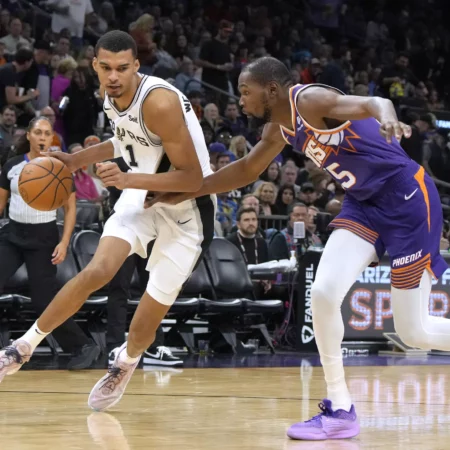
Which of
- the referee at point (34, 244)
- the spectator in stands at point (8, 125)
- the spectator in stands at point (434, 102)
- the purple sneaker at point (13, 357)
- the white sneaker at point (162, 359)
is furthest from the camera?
the spectator in stands at point (434, 102)

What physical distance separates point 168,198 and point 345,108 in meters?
1.38

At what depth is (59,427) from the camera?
4.84 metres

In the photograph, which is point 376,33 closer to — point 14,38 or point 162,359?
point 14,38

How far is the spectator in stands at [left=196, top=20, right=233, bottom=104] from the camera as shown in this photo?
621 inches

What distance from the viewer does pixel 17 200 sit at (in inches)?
315

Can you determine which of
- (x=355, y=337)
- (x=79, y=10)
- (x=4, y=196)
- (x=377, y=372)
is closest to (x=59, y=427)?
(x=4, y=196)

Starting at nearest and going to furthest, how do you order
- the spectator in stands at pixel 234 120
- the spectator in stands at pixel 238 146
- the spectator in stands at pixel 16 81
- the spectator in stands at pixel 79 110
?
1. the spectator in stands at pixel 16 81
2. the spectator in stands at pixel 79 110
3. the spectator in stands at pixel 238 146
4. the spectator in stands at pixel 234 120

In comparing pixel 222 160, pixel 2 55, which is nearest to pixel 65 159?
pixel 222 160

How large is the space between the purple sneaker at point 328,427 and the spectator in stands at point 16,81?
27.2 ft

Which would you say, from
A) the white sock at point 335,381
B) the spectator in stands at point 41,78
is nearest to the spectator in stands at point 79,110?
the spectator in stands at point 41,78

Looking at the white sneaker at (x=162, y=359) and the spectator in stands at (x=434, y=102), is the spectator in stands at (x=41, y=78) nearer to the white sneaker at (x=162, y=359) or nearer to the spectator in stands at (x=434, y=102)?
the white sneaker at (x=162, y=359)

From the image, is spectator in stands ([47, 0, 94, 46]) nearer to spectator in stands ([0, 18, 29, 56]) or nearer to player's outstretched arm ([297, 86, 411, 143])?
spectator in stands ([0, 18, 29, 56])

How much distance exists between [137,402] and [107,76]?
1.95 meters

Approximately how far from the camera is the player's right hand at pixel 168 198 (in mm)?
5344
